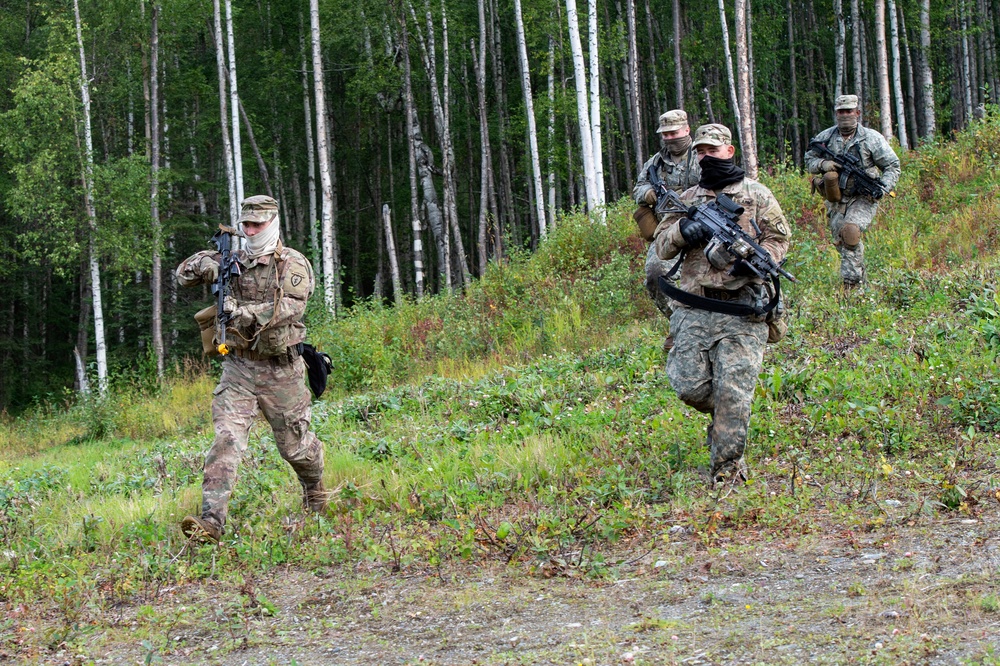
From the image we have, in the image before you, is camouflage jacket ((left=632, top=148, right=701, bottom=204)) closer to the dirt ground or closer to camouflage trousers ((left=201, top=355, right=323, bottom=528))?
camouflage trousers ((left=201, top=355, right=323, bottom=528))

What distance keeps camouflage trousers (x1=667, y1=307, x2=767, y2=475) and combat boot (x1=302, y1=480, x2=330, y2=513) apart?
261 centimetres

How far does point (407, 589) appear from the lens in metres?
5.41

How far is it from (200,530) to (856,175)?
8.09 metres

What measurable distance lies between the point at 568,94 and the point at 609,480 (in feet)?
69.4

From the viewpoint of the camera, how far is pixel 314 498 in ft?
23.2

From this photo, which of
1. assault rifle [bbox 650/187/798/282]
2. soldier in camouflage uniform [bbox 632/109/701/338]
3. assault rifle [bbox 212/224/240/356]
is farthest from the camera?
soldier in camouflage uniform [bbox 632/109/701/338]

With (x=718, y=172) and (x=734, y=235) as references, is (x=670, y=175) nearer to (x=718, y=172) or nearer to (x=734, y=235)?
(x=718, y=172)

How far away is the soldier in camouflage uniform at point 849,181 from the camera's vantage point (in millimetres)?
10875

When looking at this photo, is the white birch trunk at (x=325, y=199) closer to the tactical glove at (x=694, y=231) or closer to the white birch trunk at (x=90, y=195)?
the white birch trunk at (x=90, y=195)

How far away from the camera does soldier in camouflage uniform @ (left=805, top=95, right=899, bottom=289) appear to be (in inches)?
428

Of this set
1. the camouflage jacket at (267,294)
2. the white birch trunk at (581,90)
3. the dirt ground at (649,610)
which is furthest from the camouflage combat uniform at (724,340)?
the white birch trunk at (581,90)

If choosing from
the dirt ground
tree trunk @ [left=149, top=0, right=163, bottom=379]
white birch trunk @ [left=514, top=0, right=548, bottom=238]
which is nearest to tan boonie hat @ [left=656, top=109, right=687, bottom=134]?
the dirt ground

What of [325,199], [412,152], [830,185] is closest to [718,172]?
[830,185]

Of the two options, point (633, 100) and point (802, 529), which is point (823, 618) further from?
point (633, 100)
